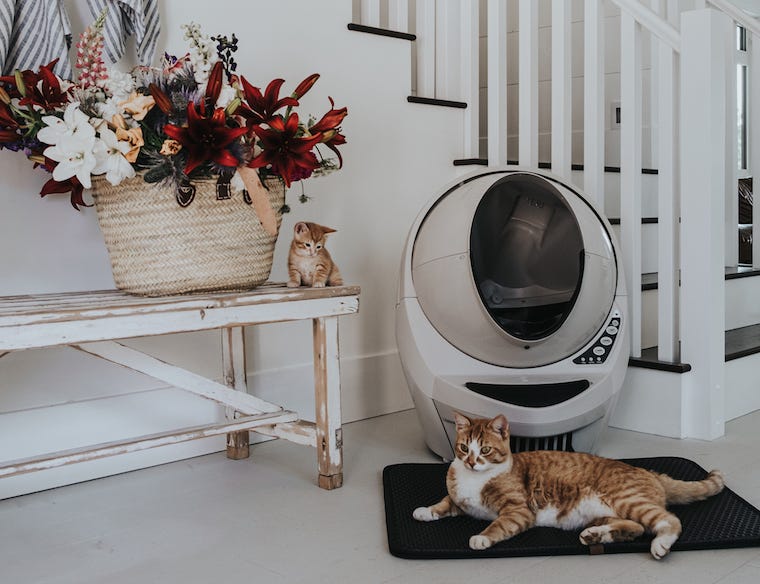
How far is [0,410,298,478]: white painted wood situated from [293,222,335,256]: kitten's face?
37 centimetres

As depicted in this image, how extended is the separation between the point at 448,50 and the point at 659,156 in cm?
88

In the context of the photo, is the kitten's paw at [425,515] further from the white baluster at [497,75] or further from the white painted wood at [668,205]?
the white baluster at [497,75]

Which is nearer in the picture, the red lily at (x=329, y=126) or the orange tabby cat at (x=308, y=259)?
the red lily at (x=329, y=126)

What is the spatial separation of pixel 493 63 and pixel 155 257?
157 centimetres

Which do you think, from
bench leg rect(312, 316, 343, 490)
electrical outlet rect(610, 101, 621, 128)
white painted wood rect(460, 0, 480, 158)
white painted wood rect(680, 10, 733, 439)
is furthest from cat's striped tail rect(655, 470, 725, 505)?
electrical outlet rect(610, 101, 621, 128)

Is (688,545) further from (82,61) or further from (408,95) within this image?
(408,95)

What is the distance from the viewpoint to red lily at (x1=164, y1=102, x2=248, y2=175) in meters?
1.52

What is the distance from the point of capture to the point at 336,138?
5.79 ft

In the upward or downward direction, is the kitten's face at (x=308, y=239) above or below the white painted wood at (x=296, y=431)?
above

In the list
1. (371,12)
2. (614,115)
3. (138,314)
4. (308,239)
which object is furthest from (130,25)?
(614,115)

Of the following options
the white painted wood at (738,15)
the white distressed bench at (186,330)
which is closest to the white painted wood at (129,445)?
the white distressed bench at (186,330)

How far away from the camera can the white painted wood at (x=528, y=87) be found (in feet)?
8.70

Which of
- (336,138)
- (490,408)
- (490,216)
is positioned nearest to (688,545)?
(490,408)

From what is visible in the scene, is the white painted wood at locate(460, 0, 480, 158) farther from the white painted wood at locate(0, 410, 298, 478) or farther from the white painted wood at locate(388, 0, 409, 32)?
the white painted wood at locate(0, 410, 298, 478)
